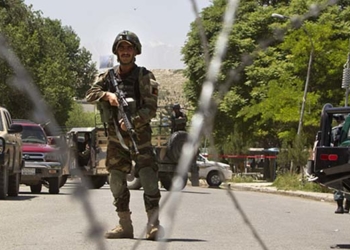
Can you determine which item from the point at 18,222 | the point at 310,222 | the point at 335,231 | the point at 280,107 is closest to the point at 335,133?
the point at 335,231

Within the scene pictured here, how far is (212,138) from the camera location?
1.86 meters

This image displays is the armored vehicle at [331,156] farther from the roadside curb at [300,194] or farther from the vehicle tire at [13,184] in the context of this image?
the roadside curb at [300,194]

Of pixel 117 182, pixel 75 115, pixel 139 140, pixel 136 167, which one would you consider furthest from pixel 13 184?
pixel 75 115

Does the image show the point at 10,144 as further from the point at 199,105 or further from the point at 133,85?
the point at 199,105

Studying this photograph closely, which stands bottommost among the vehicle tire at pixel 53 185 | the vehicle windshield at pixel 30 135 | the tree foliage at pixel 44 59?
the vehicle tire at pixel 53 185

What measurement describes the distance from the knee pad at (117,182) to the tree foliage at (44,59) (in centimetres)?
527

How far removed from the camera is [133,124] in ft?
23.4

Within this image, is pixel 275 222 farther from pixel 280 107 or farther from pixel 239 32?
pixel 280 107

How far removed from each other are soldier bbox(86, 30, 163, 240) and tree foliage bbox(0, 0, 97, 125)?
13.9 feet

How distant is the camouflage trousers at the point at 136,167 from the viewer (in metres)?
7.89

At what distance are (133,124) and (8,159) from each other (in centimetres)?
1008

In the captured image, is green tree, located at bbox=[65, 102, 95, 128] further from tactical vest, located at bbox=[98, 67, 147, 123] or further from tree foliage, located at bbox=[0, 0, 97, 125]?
tactical vest, located at bbox=[98, 67, 147, 123]

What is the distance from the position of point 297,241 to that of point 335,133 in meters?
1.82

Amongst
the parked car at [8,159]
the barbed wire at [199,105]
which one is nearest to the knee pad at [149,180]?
the barbed wire at [199,105]
